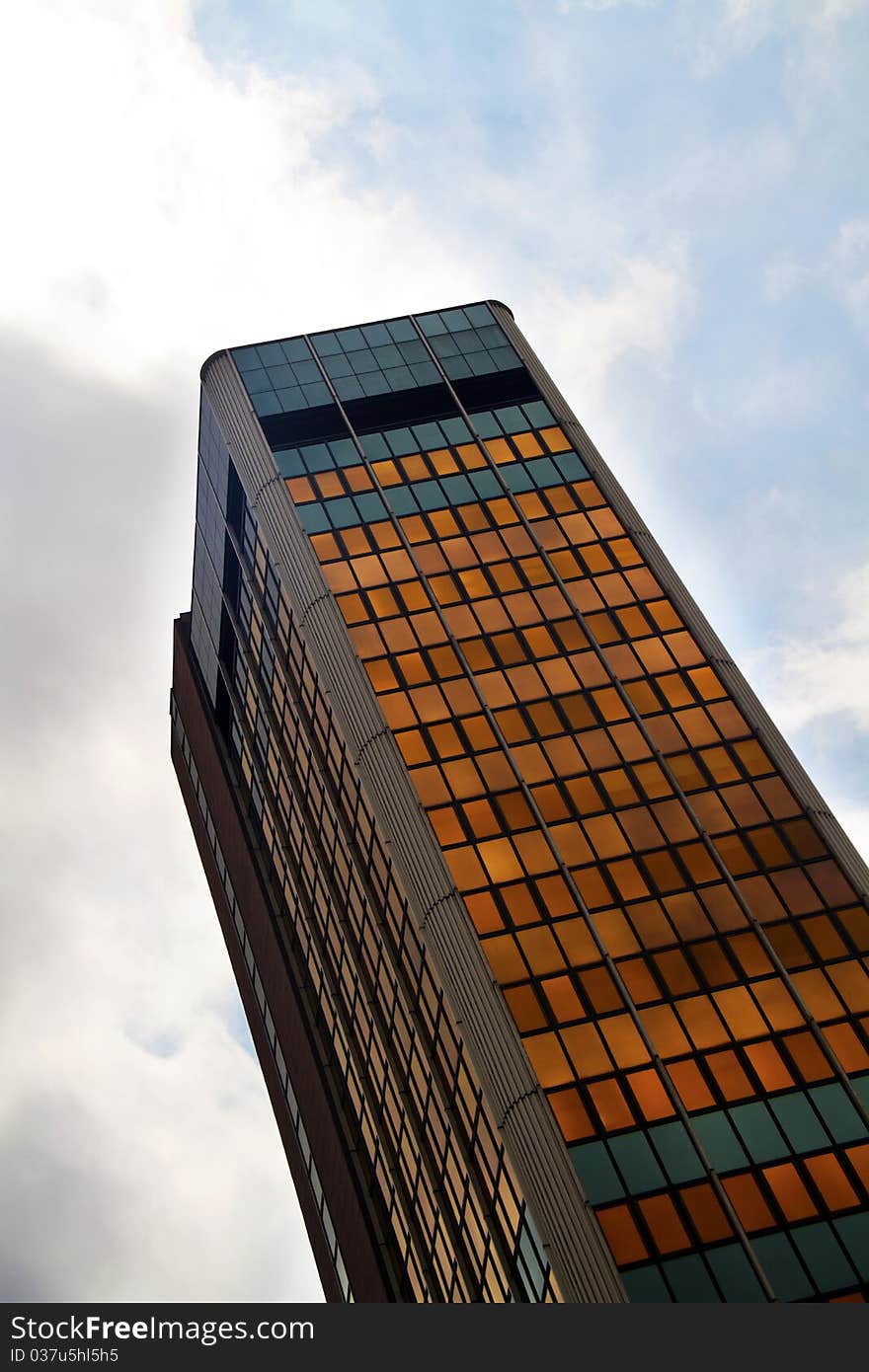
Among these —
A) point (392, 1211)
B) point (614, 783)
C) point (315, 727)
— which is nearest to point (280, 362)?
point (315, 727)

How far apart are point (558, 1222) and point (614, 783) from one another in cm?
1928

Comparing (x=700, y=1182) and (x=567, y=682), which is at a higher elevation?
(x=567, y=682)

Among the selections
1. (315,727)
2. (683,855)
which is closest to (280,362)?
(315,727)

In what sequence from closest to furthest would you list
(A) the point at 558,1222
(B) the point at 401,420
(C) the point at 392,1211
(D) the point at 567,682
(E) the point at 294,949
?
(A) the point at 558,1222 < (D) the point at 567,682 < (C) the point at 392,1211 < (B) the point at 401,420 < (E) the point at 294,949

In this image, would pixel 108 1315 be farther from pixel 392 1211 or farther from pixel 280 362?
pixel 280 362

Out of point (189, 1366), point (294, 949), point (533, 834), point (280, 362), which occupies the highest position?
point (280, 362)

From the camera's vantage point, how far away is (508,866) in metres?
51.0

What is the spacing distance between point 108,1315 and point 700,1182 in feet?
74.9

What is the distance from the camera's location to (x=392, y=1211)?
203 feet

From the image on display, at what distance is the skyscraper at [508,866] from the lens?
42406mm

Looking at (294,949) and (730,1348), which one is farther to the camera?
(294,949)

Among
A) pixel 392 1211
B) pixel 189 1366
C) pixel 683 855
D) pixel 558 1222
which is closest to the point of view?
pixel 189 1366

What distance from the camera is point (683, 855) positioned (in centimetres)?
5138

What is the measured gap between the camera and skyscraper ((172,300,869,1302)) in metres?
42.4
